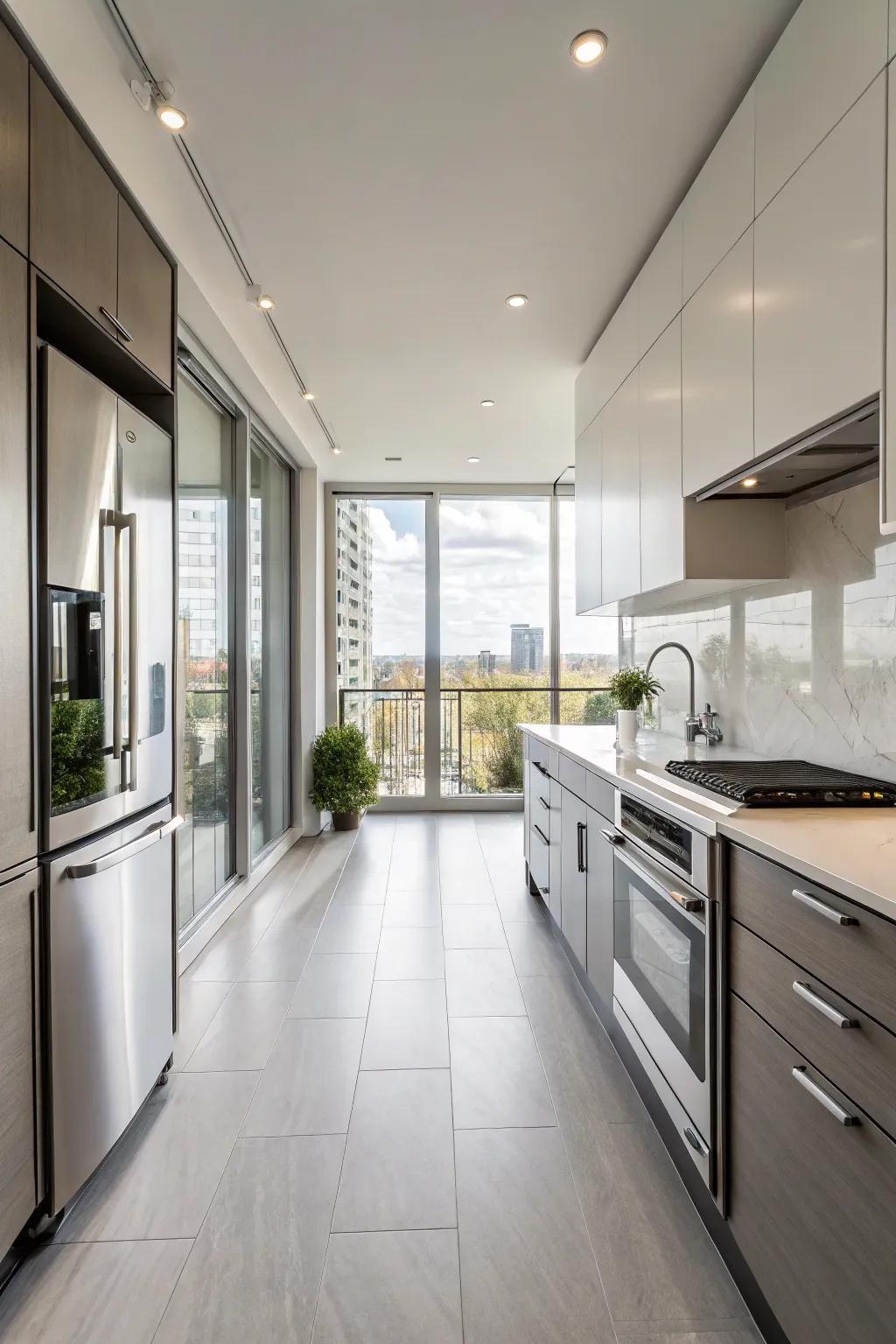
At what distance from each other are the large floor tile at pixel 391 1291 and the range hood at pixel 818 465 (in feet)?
6.35

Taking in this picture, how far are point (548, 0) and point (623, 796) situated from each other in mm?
1992

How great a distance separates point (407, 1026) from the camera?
2.39 metres

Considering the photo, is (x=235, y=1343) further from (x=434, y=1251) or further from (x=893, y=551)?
(x=893, y=551)

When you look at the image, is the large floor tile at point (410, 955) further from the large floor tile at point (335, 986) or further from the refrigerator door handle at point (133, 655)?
the refrigerator door handle at point (133, 655)

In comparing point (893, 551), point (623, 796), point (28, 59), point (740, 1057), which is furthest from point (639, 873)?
point (28, 59)

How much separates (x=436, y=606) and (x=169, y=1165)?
14.9 feet

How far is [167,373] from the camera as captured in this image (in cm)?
214

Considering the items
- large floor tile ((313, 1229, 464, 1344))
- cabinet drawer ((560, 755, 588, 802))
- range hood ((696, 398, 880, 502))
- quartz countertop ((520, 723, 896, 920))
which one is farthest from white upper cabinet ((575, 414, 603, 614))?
large floor tile ((313, 1229, 464, 1344))

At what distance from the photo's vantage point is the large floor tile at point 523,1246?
1298 millimetres

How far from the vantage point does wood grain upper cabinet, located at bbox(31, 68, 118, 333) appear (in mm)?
1444

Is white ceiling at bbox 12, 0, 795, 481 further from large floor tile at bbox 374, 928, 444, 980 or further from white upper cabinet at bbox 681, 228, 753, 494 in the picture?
large floor tile at bbox 374, 928, 444, 980

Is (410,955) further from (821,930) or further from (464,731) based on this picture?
(464,731)

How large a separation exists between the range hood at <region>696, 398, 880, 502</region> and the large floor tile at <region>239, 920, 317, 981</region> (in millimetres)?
2434

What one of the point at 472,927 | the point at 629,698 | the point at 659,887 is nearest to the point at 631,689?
the point at 629,698
